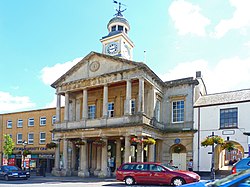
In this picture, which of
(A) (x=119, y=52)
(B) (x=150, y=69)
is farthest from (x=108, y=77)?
(A) (x=119, y=52)

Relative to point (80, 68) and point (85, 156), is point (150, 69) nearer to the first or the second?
point (80, 68)

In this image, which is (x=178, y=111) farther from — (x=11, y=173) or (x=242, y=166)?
(x=11, y=173)

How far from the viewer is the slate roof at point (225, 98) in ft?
86.2

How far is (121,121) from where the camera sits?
25.8 meters

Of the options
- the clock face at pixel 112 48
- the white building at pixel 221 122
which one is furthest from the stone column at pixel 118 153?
the clock face at pixel 112 48

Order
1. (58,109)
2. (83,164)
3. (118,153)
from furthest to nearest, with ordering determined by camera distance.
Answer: (58,109) < (118,153) < (83,164)

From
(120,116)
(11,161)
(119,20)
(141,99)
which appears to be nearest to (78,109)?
(120,116)

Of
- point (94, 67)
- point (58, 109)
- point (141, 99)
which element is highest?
point (94, 67)

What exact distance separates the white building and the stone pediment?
791cm

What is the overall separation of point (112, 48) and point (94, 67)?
1335cm

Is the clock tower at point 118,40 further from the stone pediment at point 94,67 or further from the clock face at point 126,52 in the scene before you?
the stone pediment at point 94,67

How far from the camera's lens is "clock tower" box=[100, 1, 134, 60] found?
4103cm

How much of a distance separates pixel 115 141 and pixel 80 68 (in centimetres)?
819

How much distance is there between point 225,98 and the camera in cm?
2755
